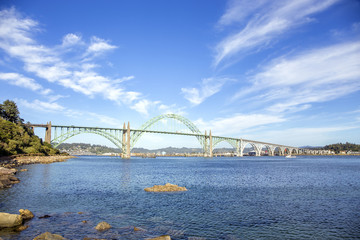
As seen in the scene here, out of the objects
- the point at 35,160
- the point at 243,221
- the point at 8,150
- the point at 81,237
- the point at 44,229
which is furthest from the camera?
the point at 35,160

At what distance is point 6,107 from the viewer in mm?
76625

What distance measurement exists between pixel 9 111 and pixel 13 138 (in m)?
23.7

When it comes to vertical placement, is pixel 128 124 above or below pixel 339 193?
above

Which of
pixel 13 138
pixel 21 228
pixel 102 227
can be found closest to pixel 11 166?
pixel 13 138

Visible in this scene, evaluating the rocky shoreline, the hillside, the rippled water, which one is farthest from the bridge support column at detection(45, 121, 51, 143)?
the rippled water

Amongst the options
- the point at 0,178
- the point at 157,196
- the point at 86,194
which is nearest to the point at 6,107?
the point at 0,178

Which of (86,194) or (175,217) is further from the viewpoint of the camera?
(86,194)

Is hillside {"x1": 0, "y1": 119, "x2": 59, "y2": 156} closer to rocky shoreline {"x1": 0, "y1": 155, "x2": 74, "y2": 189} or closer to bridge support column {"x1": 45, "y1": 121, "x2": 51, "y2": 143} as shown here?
rocky shoreline {"x1": 0, "y1": 155, "x2": 74, "y2": 189}

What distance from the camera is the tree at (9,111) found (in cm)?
7612

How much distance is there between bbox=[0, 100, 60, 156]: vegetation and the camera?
53.5 m

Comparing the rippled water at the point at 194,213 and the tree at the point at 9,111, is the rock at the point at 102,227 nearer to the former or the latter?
the rippled water at the point at 194,213

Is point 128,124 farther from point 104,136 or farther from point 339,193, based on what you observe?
point 339,193

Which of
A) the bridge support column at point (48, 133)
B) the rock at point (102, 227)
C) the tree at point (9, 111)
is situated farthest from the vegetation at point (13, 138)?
the rock at point (102, 227)

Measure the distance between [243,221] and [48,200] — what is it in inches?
570
